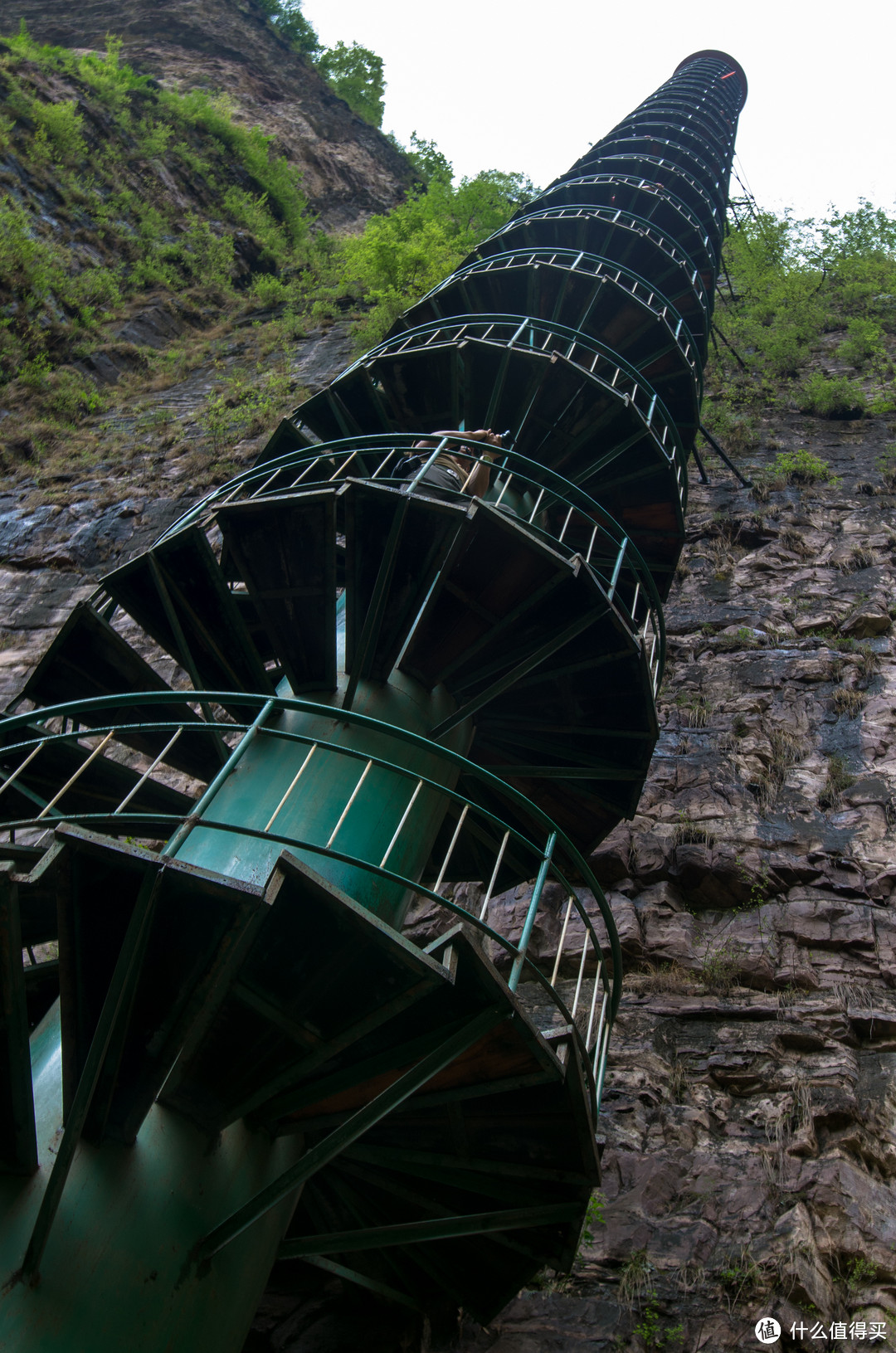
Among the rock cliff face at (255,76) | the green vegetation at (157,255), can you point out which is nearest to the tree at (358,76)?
the rock cliff face at (255,76)

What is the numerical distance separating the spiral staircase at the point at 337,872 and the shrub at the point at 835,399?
25.3 ft

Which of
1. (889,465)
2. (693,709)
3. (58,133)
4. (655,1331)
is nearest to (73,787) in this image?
(655,1331)

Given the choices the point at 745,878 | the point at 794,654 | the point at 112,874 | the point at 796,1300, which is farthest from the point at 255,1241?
the point at 794,654

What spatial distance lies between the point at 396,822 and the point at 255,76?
131ft

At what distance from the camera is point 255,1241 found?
4.59 meters

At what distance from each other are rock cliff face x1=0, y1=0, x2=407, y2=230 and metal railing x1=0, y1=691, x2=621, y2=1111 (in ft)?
95.6

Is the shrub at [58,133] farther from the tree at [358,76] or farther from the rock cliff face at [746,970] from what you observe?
the tree at [358,76]

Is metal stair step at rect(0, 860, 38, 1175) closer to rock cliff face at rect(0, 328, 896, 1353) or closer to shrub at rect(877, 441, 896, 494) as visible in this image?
rock cliff face at rect(0, 328, 896, 1353)

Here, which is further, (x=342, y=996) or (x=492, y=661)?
(x=492, y=661)

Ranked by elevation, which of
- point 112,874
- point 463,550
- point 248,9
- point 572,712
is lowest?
point 112,874

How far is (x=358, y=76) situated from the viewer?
44531 mm

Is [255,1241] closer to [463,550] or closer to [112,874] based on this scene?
[112,874]

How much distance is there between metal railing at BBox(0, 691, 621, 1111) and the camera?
4.30 metres

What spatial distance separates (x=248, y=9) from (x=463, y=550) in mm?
45152
